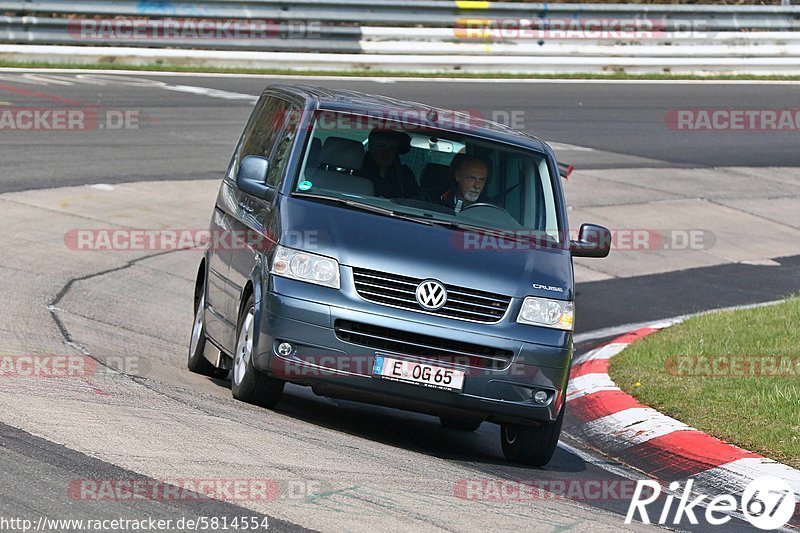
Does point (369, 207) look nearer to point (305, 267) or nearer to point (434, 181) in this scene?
point (434, 181)

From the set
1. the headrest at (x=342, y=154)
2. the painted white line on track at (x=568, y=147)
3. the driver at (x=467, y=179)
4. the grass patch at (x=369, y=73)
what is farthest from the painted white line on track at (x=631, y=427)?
the grass patch at (x=369, y=73)

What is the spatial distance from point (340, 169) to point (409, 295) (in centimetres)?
123

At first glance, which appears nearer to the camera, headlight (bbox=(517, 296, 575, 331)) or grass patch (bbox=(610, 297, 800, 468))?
headlight (bbox=(517, 296, 575, 331))

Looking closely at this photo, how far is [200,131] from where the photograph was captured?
19172mm

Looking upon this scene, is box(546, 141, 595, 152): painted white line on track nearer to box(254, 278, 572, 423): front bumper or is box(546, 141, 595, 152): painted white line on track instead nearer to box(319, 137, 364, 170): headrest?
box(319, 137, 364, 170): headrest

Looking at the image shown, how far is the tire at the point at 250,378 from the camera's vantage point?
755 cm

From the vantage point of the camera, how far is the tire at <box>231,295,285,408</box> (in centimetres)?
755

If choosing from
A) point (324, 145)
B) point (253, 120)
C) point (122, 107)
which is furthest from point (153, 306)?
point (122, 107)

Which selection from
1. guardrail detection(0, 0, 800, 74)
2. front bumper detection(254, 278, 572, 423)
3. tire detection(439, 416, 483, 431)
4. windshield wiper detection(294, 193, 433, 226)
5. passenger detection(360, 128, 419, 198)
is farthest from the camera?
guardrail detection(0, 0, 800, 74)

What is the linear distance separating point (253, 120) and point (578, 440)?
122 inches

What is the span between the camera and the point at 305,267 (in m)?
7.29

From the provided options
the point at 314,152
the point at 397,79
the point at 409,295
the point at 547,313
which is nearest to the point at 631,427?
the point at 547,313

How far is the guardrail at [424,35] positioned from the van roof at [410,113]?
15812 millimetres

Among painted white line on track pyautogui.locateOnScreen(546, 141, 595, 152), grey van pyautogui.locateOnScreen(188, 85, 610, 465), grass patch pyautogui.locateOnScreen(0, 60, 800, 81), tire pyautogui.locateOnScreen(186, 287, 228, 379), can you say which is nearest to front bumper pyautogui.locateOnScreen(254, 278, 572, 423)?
grey van pyautogui.locateOnScreen(188, 85, 610, 465)
